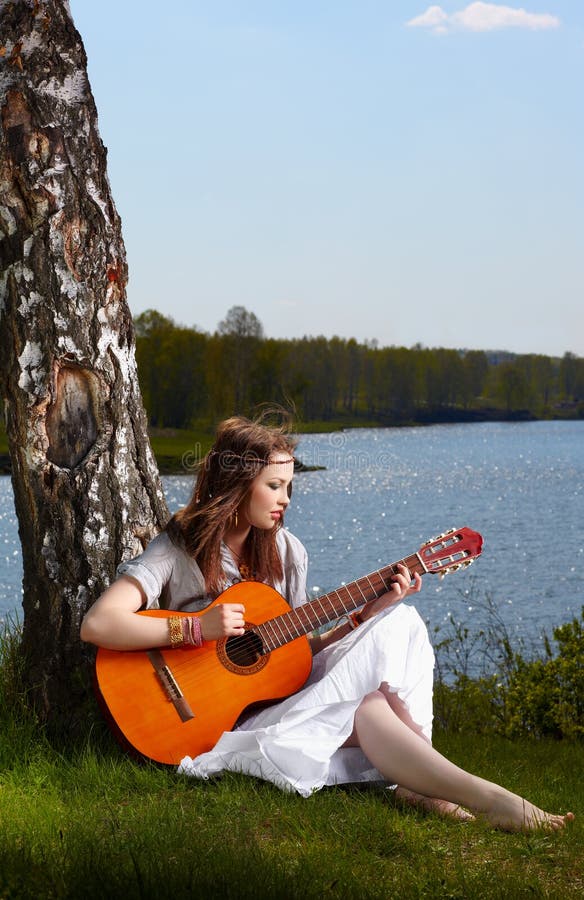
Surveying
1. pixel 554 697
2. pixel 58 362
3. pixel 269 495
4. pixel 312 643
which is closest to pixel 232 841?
pixel 312 643

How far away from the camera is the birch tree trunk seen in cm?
432

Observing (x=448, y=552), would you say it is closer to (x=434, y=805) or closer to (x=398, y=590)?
(x=398, y=590)

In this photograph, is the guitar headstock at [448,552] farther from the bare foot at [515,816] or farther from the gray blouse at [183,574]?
the bare foot at [515,816]

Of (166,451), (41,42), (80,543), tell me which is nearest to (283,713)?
(80,543)

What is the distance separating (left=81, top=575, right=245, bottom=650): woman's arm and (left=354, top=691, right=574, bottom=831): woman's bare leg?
Answer: 1.72ft

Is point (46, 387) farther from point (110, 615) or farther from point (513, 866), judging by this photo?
point (513, 866)

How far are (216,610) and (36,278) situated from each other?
1739 millimetres

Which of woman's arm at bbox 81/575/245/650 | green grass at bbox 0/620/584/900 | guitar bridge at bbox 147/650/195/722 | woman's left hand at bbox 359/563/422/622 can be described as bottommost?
green grass at bbox 0/620/584/900

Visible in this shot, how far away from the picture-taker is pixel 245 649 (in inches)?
144

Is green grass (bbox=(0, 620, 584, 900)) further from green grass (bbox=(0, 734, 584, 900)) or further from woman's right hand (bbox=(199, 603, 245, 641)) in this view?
woman's right hand (bbox=(199, 603, 245, 641))

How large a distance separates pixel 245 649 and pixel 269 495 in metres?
0.55

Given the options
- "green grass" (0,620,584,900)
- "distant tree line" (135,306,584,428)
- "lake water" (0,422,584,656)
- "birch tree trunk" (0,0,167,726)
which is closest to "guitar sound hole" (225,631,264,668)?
"green grass" (0,620,584,900)

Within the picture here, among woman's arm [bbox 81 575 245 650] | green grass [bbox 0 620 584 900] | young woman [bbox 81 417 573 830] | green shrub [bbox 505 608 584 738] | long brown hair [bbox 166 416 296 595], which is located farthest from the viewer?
green shrub [bbox 505 608 584 738]

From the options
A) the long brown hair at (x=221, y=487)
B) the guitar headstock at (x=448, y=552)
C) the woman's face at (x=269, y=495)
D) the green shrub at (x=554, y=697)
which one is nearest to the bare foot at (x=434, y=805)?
the guitar headstock at (x=448, y=552)
